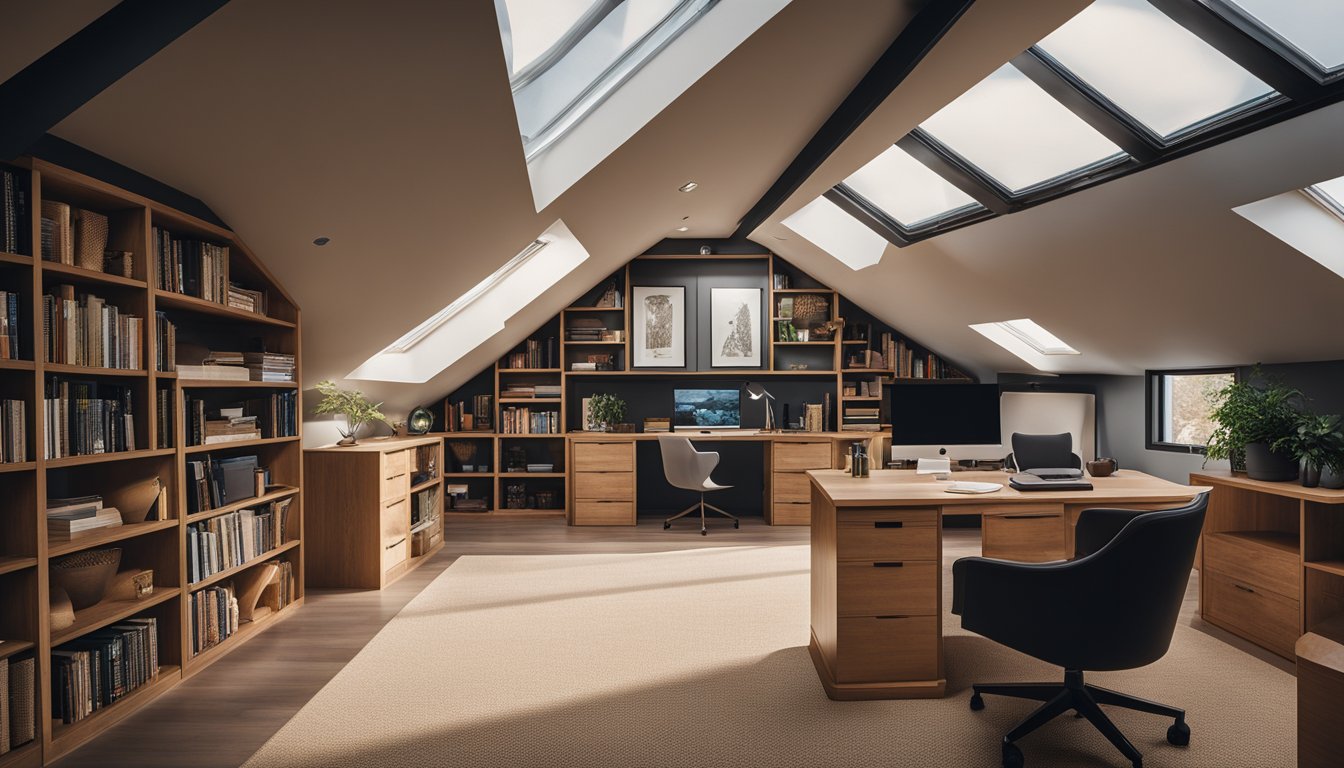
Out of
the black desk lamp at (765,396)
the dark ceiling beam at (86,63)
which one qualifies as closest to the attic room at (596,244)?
the dark ceiling beam at (86,63)

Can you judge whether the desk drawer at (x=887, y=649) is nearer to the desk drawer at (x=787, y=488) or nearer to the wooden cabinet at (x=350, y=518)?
the wooden cabinet at (x=350, y=518)

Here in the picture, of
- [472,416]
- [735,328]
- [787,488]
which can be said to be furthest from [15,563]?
[735,328]

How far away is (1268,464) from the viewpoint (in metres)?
3.56

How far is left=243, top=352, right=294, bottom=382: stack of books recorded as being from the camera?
3.81 metres

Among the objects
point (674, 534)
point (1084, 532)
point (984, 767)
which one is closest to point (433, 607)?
point (674, 534)

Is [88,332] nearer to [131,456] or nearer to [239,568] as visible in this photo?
[131,456]

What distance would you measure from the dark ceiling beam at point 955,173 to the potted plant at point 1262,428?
1549 millimetres

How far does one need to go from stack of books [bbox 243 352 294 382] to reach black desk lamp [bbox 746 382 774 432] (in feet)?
13.5

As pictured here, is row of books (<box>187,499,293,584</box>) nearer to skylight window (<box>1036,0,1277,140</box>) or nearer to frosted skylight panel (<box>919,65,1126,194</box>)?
frosted skylight panel (<box>919,65,1126,194</box>)

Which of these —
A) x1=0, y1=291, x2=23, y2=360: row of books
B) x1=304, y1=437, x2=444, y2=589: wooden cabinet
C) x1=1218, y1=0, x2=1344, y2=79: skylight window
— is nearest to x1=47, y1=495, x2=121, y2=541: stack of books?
x1=0, y1=291, x2=23, y2=360: row of books

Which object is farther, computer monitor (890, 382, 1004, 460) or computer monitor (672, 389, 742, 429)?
computer monitor (672, 389, 742, 429)

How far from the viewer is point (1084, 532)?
302cm

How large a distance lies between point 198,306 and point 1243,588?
16.7ft

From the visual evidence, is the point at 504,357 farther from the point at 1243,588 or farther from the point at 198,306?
the point at 1243,588
